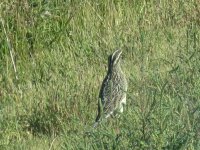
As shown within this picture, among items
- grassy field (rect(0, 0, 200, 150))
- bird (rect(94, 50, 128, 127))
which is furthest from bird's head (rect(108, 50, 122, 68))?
grassy field (rect(0, 0, 200, 150))

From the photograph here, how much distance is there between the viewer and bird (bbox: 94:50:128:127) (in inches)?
344

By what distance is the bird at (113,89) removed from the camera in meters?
8.75

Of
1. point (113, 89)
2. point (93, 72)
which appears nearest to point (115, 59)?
point (113, 89)

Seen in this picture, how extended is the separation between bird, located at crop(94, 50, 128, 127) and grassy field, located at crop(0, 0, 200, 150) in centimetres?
12

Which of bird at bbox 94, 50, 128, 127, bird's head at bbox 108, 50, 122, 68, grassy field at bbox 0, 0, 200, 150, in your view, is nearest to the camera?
grassy field at bbox 0, 0, 200, 150

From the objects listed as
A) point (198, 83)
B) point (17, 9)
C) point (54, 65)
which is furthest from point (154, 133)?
point (17, 9)

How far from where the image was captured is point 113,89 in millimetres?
9055

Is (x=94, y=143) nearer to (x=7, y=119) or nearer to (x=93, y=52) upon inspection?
(x=7, y=119)

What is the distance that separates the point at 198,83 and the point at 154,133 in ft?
3.57

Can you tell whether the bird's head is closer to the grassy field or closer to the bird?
the bird

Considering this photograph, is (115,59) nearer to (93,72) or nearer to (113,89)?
(113,89)

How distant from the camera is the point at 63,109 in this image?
9172mm

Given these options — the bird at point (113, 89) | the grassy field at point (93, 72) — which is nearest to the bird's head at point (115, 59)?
the bird at point (113, 89)

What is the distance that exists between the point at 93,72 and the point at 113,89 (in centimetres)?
136
